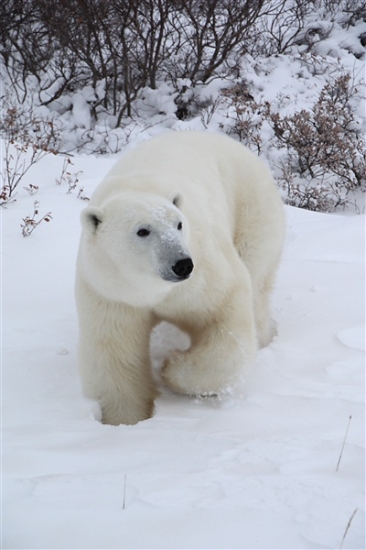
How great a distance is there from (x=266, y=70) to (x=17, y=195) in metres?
5.02

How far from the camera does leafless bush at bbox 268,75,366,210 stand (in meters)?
6.79

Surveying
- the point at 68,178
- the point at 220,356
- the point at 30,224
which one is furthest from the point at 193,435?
the point at 68,178

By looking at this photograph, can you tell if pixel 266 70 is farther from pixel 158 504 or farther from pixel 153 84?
pixel 158 504

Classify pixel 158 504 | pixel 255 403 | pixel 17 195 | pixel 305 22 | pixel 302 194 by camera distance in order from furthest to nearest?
pixel 305 22
pixel 302 194
pixel 17 195
pixel 255 403
pixel 158 504

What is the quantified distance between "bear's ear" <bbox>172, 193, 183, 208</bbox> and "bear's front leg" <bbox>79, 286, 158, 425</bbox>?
0.47m

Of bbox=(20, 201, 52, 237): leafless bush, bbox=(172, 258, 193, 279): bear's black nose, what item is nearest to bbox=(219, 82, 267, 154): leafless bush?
bbox=(20, 201, 52, 237): leafless bush

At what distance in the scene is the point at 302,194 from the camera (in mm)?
6949

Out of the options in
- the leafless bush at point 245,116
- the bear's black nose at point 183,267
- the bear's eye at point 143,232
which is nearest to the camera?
the bear's black nose at point 183,267

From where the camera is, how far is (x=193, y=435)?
87.7 inches

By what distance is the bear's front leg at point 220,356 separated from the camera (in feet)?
8.85

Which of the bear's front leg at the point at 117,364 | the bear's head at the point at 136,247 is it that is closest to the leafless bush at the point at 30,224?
the bear's front leg at the point at 117,364

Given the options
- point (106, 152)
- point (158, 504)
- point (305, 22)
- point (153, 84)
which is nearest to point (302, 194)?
point (106, 152)

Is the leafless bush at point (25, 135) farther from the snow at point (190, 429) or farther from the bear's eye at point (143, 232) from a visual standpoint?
the bear's eye at point (143, 232)

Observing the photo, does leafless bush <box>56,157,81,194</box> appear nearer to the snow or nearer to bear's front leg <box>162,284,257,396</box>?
the snow
